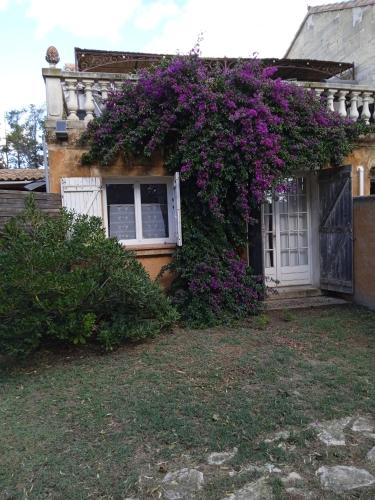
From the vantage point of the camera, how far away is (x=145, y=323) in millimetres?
5105

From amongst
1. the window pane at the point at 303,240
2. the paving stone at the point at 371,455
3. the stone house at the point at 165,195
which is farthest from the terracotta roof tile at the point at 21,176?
the paving stone at the point at 371,455

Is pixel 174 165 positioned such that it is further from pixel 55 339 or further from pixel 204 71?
pixel 55 339

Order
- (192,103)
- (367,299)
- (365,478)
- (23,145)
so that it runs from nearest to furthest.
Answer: (365,478) < (192,103) < (367,299) < (23,145)

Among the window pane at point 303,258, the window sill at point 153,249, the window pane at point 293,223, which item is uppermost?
the window pane at point 293,223

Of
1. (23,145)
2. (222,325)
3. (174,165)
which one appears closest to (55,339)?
(222,325)

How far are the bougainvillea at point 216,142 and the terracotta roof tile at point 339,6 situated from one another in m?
4.99

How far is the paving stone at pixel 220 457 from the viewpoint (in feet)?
9.04

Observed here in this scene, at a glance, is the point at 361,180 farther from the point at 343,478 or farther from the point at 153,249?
the point at 343,478

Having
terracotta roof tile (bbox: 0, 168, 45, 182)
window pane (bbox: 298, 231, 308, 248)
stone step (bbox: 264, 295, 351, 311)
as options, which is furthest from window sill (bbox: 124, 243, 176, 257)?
terracotta roof tile (bbox: 0, 168, 45, 182)

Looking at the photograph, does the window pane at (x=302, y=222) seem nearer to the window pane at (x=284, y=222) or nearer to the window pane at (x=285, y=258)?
the window pane at (x=284, y=222)

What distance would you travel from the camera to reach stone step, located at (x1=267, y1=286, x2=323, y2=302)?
7.42 meters

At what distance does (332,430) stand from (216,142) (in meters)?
Result: 4.02

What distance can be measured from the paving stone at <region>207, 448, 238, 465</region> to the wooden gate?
4.81 meters

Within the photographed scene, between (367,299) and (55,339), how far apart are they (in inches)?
193
